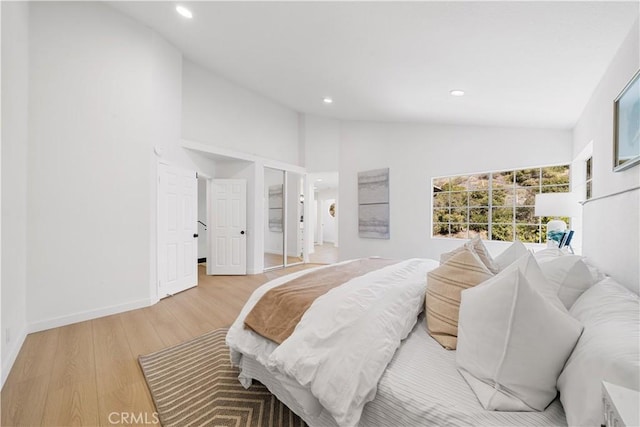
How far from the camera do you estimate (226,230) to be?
4.98m

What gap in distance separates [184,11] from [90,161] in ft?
6.44

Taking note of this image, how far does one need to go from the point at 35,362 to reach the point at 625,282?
156 inches

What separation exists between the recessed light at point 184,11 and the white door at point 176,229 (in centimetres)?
181

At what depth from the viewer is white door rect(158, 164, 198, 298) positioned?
3.56 meters

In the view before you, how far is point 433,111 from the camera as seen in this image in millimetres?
3861

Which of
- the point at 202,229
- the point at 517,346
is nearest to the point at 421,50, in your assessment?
the point at 517,346

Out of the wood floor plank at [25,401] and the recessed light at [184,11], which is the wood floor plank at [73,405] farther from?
the recessed light at [184,11]

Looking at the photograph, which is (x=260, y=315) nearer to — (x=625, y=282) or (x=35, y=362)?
(x=35, y=362)

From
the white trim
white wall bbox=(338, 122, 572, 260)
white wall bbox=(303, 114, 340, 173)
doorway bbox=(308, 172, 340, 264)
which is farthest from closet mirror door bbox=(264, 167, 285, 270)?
doorway bbox=(308, 172, 340, 264)

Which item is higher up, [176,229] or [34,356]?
[176,229]

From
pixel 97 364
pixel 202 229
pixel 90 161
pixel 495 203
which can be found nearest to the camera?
pixel 97 364

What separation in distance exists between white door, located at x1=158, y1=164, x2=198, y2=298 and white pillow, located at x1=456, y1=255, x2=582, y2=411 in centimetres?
372

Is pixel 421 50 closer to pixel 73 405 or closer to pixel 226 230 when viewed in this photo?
pixel 73 405

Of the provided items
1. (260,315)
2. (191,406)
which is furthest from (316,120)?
(191,406)
